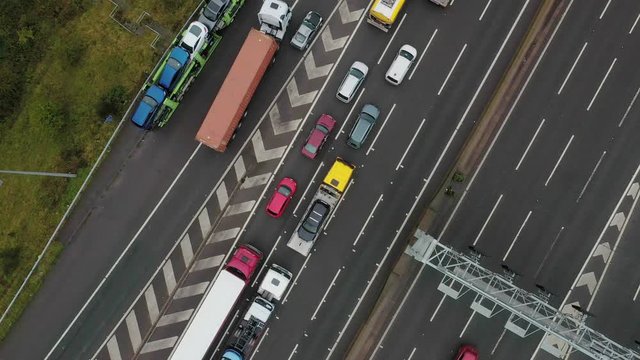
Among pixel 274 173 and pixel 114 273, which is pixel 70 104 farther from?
pixel 274 173

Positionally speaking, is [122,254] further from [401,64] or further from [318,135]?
[401,64]

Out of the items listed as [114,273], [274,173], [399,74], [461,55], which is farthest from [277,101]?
[114,273]

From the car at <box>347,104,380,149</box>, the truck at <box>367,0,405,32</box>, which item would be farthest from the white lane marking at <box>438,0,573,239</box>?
the truck at <box>367,0,405,32</box>

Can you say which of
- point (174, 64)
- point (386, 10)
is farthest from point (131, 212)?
point (386, 10)

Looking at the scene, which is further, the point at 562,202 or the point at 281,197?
the point at 562,202

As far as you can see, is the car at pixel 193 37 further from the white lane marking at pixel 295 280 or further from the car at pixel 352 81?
the white lane marking at pixel 295 280

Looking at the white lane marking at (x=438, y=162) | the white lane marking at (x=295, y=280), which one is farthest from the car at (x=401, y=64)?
the white lane marking at (x=295, y=280)

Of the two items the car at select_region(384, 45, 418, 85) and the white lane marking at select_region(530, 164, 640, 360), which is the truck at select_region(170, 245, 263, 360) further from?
the white lane marking at select_region(530, 164, 640, 360)
